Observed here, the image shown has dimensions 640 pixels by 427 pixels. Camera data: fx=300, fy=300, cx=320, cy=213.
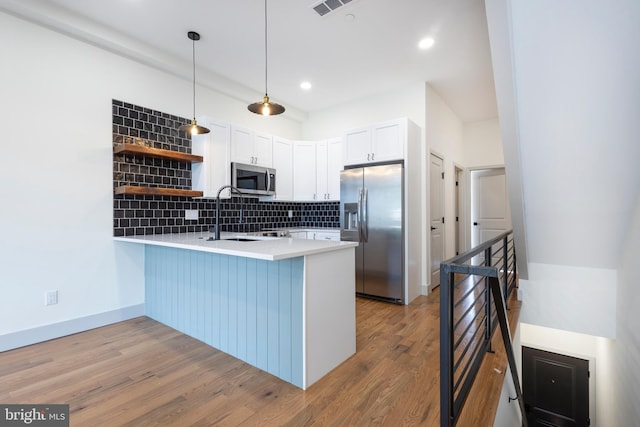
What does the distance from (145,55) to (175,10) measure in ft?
2.54

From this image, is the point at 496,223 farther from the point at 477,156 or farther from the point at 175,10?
the point at 175,10

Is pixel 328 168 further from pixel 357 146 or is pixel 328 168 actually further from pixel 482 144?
pixel 482 144

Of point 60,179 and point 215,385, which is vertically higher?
point 60,179

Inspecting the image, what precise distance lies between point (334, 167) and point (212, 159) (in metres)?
1.83

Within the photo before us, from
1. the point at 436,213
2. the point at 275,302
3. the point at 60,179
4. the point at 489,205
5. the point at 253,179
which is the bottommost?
the point at 275,302

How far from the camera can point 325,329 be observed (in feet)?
6.92

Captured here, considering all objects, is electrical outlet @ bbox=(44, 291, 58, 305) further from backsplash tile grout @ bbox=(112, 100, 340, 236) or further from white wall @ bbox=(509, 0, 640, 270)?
white wall @ bbox=(509, 0, 640, 270)

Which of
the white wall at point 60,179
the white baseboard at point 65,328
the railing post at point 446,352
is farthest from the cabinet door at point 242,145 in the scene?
the railing post at point 446,352

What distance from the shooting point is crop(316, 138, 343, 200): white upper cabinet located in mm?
4605

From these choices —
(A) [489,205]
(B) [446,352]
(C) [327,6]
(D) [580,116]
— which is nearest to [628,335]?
(D) [580,116]

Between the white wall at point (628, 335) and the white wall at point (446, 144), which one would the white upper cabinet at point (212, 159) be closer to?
the white wall at point (446, 144)

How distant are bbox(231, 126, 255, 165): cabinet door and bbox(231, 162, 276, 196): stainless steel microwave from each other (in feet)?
0.31

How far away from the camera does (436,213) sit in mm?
4441

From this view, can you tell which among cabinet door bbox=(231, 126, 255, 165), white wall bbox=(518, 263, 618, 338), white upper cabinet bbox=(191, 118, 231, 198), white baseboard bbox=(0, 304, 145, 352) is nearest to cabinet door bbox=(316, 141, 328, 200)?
cabinet door bbox=(231, 126, 255, 165)
